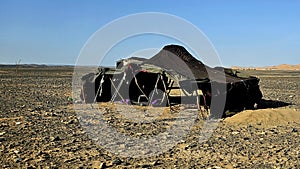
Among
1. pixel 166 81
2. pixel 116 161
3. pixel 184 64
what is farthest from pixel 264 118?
pixel 116 161

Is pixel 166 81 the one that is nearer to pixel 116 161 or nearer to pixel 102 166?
pixel 116 161

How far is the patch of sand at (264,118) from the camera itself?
1434cm

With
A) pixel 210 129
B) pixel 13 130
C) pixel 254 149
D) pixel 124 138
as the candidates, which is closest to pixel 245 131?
pixel 210 129

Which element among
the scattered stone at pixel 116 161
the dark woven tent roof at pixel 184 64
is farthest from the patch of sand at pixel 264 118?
the scattered stone at pixel 116 161

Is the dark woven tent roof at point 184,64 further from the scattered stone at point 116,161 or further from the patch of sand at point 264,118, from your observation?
the scattered stone at point 116,161

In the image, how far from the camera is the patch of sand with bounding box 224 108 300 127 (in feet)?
47.0

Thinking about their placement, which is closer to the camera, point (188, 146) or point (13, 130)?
point (188, 146)

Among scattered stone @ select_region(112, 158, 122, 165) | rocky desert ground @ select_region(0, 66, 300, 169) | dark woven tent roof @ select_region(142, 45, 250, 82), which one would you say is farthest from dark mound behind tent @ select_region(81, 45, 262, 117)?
Answer: scattered stone @ select_region(112, 158, 122, 165)

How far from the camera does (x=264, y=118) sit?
14750 millimetres

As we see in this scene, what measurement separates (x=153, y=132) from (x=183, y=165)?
3879 millimetres

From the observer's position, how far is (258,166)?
8.78m

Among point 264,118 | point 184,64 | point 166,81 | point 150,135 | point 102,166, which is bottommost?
point 102,166

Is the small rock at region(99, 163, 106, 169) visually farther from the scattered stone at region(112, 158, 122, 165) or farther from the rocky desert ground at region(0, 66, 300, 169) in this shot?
the scattered stone at region(112, 158, 122, 165)

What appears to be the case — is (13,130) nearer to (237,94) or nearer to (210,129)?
(210,129)
